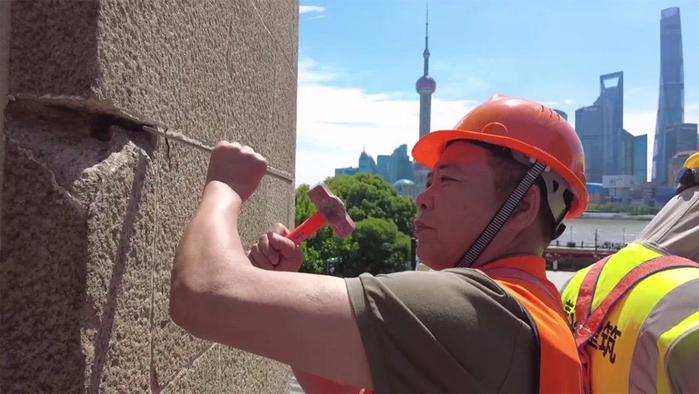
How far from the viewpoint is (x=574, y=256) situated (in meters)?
49.4

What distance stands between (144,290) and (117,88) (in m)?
0.54

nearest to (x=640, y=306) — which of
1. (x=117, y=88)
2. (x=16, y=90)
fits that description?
(x=117, y=88)

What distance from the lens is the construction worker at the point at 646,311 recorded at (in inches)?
92.4

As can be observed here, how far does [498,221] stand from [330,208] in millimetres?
517

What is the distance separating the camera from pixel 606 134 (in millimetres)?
160250

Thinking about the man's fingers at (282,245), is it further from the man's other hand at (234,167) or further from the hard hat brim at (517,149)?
the hard hat brim at (517,149)

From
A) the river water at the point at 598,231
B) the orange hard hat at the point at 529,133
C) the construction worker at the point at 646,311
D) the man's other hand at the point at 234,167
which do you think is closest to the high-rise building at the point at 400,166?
the river water at the point at 598,231

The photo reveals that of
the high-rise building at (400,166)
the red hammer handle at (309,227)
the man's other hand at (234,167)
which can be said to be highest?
the high-rise building at (400,166)

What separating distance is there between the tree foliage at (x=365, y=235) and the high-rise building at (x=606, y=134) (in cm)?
11907

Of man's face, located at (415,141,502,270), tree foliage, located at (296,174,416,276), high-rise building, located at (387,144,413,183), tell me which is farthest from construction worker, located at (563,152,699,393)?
high-rise building, located at (387,144,413,183)

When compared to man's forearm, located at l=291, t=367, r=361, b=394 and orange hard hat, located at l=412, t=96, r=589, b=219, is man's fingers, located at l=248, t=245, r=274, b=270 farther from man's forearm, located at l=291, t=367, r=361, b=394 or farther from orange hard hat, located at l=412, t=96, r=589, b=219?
orange hard hat, located at l=412, t=96, r=589, b=219

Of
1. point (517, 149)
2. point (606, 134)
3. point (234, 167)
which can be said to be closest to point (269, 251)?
point (234, 167)

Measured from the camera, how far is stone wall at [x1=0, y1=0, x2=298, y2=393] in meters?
1.31

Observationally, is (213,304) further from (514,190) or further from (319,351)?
(514,190)
